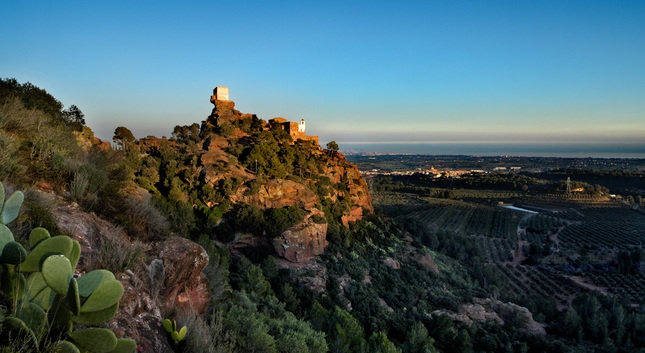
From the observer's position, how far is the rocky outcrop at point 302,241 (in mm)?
16656

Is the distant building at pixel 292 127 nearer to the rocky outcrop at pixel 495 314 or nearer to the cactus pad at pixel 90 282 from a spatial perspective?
the rocky outcrop at pixel 495 314

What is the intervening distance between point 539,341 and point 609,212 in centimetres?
5365

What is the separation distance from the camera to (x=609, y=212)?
53562mm

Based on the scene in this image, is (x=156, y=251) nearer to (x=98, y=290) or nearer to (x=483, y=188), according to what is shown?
(x=98, y=290)

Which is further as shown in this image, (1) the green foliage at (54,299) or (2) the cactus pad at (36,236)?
(2) the cactus pad at (36,236)

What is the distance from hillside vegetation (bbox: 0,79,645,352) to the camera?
6.39 meters

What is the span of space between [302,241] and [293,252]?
28.4 inches

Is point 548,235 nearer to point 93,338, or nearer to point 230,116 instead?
point 230,116

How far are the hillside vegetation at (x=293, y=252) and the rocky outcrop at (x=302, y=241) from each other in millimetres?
70

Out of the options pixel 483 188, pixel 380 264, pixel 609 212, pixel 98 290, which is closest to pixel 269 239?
pixel 380 264

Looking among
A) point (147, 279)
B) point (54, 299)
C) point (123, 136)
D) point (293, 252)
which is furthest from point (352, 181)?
point (54, 299)

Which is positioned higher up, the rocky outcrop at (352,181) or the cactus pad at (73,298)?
the cactus pad at (73,298)

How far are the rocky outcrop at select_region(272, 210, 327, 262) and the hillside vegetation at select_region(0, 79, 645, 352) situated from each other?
0.07 m

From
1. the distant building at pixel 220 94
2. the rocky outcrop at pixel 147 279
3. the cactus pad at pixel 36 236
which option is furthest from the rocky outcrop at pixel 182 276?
the distant building at pixel 220 94
